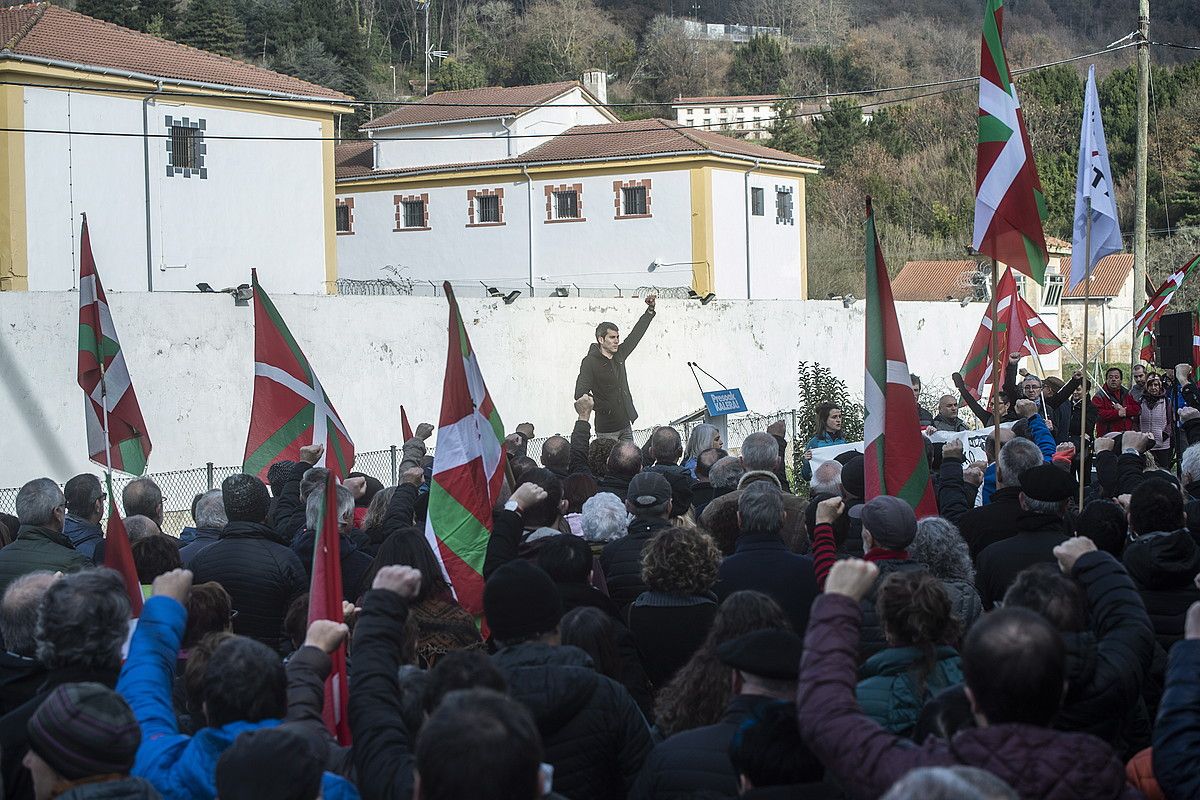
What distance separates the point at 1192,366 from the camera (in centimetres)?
1630

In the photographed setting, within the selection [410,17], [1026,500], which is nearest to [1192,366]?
[1026,500]

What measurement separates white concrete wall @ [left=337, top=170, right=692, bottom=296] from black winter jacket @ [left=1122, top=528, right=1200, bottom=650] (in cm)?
3818

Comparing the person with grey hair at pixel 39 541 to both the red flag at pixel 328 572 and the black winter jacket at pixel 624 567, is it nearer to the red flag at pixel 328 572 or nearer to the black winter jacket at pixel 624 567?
the red flag at pixel 328 572

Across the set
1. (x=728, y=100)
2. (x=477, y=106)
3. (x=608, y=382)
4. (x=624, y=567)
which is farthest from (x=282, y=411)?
(x=728, y=100)

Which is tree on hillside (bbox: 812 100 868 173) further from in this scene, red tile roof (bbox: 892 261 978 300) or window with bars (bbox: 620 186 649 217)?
window with bars (bbox: 620 186 649 217)

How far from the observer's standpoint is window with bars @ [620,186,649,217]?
44.1 m

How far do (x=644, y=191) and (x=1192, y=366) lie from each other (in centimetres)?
2913

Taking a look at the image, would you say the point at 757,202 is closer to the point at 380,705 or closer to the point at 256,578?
the point at 256,578

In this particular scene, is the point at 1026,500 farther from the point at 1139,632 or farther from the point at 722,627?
the point at 722,627

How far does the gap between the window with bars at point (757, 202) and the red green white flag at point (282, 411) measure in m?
37.0

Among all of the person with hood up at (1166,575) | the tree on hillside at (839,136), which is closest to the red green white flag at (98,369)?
the person with hood up at (1166,575)

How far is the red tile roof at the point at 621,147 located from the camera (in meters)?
43.7

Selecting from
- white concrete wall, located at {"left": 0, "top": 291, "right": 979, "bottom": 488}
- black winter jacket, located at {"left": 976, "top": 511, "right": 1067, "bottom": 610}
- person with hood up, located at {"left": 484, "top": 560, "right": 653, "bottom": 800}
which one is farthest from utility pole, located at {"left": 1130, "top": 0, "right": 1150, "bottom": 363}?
person with hood up, located at {"left": 484, "top": 560, "right": 653, "bottom": 800}

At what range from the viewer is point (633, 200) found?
44344 mm
